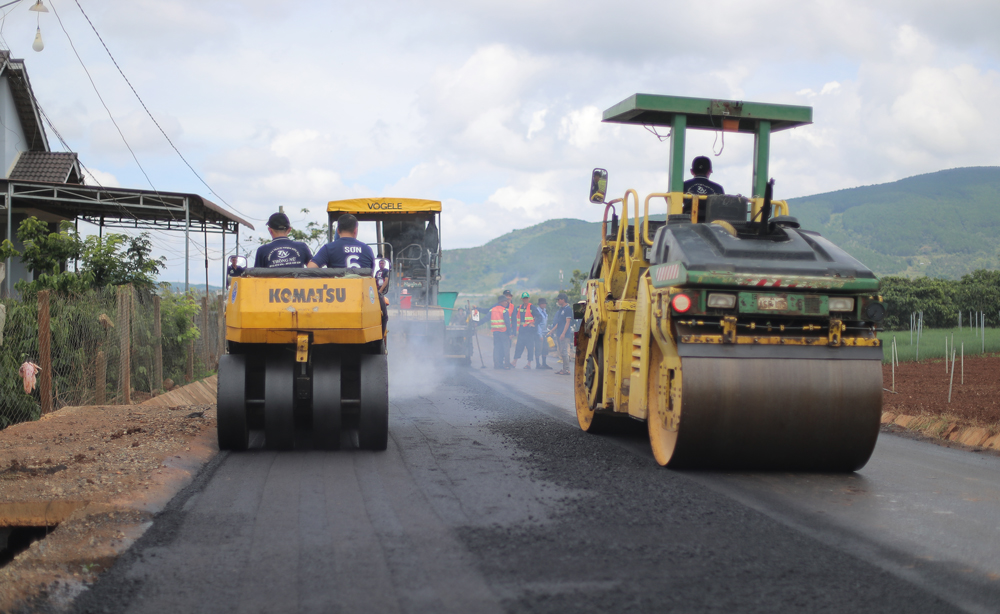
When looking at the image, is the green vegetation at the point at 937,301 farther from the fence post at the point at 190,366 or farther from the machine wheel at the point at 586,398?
the machine wheel at the point at 586,398

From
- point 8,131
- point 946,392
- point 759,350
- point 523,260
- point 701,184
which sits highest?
point 523,260

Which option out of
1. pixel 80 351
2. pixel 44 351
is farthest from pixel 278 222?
pixel 80 351

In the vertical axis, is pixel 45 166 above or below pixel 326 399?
above

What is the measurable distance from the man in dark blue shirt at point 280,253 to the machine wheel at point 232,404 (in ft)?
3.22

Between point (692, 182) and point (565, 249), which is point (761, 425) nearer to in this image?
point (692, 182)

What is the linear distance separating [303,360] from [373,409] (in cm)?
70

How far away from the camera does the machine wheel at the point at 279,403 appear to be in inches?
262

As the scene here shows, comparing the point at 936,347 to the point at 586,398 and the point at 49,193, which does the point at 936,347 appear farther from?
the point at 49,193

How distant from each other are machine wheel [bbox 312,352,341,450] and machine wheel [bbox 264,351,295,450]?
0.19 m

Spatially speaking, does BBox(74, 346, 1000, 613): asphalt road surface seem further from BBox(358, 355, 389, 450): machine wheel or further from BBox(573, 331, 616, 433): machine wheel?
BBox(573, 331, 616, 433): machine wheel

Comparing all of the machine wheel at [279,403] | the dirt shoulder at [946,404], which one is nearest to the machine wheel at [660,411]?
the machine wheel at [279,403]

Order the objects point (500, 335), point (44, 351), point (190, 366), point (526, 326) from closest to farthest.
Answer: point (44, 351)
point (190, 366)
point (526, 326)
point (500, 335)

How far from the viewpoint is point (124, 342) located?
10.4 metres

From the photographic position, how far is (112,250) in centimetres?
1249
